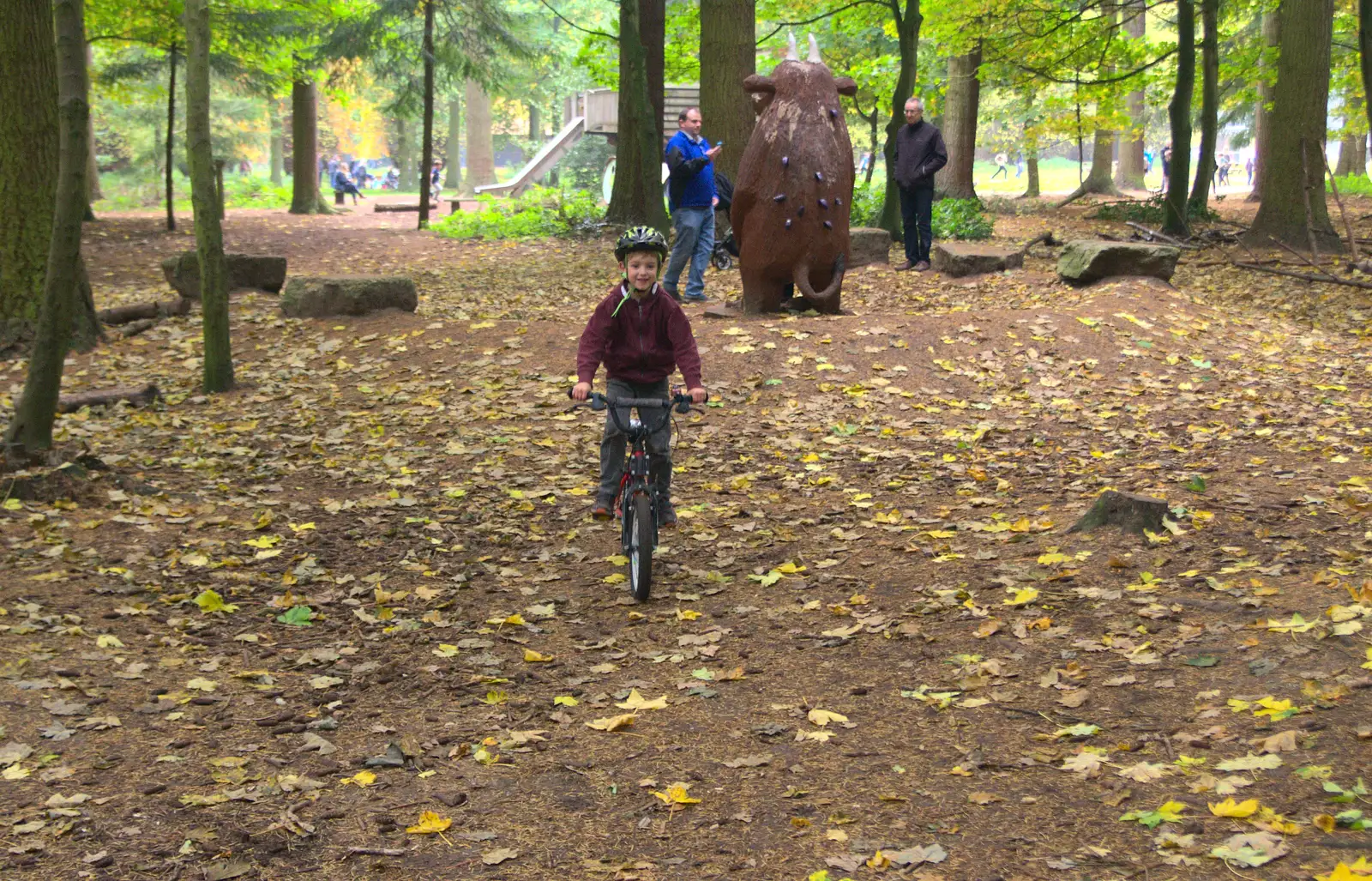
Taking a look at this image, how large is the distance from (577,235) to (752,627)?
53.2ft

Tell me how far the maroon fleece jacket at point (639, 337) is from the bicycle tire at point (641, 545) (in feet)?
2.40

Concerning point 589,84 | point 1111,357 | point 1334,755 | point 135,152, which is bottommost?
point 1334,755

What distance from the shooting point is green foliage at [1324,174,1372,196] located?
29.2 meters

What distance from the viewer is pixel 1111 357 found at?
10.5 m

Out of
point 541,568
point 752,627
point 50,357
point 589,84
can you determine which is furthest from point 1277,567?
point 589,84

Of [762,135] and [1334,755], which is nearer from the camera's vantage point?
[1334,755]

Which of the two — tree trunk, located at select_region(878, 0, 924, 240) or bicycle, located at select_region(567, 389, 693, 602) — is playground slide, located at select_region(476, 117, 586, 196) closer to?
tree trunk, located at select_region(878, 0, 924, 240)

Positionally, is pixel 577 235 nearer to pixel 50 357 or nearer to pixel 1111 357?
pixel 1111 357

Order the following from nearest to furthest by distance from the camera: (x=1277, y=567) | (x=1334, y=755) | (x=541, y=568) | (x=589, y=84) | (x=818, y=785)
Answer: (x=1334, y=755)
(x=818, y=785)
(x=1277, y=567)
(x=541, y=568)
(x=589, y=84)

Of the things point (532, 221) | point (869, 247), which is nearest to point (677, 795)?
point (869, 247)

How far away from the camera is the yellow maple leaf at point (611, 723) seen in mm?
4660

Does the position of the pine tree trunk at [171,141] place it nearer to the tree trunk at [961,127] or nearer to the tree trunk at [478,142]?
the tree trunk at [961,127]

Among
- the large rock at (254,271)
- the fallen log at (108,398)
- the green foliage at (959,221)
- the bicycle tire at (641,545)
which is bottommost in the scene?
the bicycle tire at (641,545)

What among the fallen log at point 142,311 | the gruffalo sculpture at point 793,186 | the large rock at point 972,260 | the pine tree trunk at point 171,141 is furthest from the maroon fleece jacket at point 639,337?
the pine tree trunk at point 171,141
